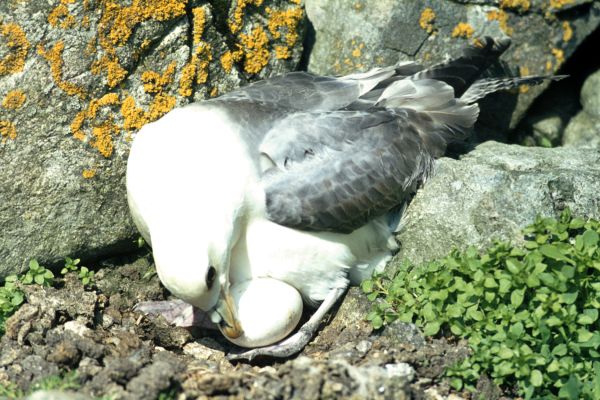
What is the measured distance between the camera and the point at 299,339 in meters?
5.52

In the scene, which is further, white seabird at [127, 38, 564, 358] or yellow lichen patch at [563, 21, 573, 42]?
yellow lichen patch at [563, 21, 573, 42]

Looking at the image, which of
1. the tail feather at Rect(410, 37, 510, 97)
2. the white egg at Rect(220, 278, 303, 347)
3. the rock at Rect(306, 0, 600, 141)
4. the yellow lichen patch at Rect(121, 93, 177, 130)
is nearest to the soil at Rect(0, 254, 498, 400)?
the white egg at Rect(220, 278, 303, 347)

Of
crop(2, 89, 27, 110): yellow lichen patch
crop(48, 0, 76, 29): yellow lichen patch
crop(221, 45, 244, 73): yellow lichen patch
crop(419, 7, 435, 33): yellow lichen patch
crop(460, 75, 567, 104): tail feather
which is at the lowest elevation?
crop(460, 75, 567, 104): tail feather

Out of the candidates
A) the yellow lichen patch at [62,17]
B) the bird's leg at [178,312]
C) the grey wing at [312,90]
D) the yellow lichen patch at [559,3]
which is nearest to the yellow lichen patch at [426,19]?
the grey wing at [312,90]

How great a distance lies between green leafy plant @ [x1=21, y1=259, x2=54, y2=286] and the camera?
5.57 metres

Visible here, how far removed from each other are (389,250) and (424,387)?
1.25 metres

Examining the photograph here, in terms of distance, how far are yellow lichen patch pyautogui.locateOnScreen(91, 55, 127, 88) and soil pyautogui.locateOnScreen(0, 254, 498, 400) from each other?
122cm

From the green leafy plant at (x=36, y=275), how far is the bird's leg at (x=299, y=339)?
1.26 metres

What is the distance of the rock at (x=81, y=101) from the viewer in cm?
561

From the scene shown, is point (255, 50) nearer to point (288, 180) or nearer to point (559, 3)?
point (288, 180)

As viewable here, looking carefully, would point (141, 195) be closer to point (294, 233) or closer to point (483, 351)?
point (294, 233)

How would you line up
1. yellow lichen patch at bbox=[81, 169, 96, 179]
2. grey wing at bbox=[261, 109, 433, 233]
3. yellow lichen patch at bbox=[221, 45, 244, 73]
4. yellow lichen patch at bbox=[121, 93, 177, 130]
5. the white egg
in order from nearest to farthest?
the white egg, grey wing at bbox=[261, 109, 433, 233], yellow lichen patch at bbox=[81, 169, 96, 179], yellow lichen patch at bbox=[121, 93, 177, 130], yellow lichen patch at bbox=[221, 45, 244, 73]

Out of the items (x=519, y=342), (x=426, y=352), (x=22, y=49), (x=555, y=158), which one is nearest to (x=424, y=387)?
(x=426, y=352)

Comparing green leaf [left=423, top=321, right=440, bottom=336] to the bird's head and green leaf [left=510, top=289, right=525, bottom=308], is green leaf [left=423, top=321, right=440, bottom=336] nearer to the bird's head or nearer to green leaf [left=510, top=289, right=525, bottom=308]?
green leaf [left=510, top=289, right=525, bottom=308]
